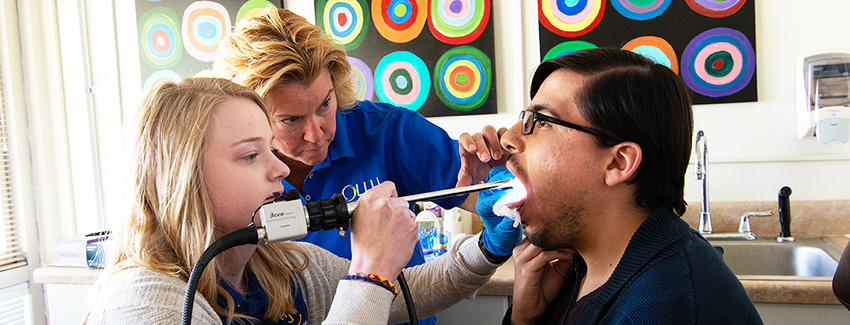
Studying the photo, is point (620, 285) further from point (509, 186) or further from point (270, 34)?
point (270, 34)

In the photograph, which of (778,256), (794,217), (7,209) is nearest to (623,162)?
(778,256)

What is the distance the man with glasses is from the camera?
3.15 feet

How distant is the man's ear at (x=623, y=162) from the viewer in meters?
1.05

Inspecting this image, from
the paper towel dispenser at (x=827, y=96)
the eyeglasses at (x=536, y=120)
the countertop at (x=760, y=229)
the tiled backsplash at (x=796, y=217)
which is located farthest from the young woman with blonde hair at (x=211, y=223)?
the paper towel dispenser at (x=827, y=96)

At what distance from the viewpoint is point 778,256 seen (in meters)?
2.11

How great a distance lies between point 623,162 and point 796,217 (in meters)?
1.61

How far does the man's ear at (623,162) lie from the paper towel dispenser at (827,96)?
1578 millimetres

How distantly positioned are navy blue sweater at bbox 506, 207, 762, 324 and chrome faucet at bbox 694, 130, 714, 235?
118 centimetres

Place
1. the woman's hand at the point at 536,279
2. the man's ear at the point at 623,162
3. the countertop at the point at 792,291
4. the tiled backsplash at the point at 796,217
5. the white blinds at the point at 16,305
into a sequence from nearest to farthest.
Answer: the man's ear at the point at 623,162, the woman's hand at the point at 536,279, the countertop at the point at 792,291, the tiled backsplash at the point at 796,217, the white blinds at the point at 16,305

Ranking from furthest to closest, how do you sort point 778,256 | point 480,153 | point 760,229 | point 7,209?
1. point 7,209
2. point 760,229
3. point 778,256
4. point 480,153

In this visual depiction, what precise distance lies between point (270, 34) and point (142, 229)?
25.0 inches

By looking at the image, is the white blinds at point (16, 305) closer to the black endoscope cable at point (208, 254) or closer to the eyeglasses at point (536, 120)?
the black endoscope cable at point (208, 254)

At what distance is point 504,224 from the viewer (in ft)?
3.95

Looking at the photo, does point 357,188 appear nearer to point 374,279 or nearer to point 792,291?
point 374,279
